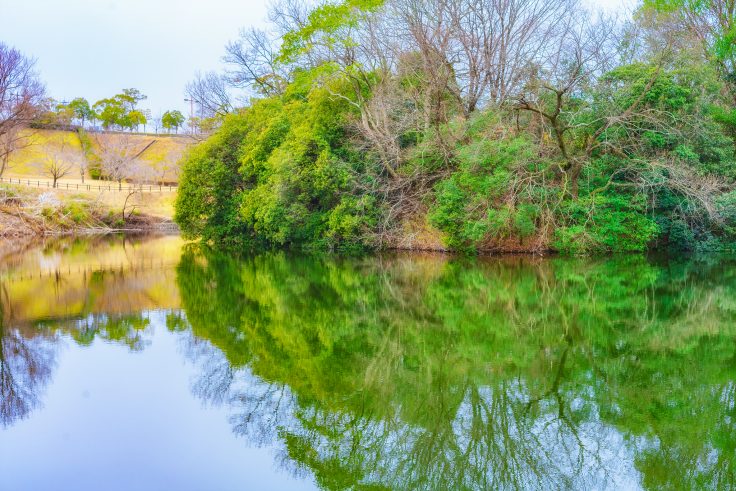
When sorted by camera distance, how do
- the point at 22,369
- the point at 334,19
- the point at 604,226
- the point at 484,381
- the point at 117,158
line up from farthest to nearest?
the point at 117,158 < the point at 334,19 < the point at 604,226 < the point at 22,369 < the point at 484,381

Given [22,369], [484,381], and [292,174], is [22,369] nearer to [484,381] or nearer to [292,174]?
[484,381]

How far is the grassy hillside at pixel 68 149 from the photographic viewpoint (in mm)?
62281

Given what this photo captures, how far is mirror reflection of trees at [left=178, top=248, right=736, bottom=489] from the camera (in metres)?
5.68

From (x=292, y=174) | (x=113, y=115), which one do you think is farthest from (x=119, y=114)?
(x=292, y=174)

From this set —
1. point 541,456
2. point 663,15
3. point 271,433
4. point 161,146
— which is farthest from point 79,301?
point 161,146

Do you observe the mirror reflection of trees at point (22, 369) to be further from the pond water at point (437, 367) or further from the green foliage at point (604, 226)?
the green foliage at point (604, 226)

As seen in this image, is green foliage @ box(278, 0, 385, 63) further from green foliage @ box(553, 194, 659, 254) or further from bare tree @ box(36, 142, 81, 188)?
bare tree @ box(36, 142, 81, 188)

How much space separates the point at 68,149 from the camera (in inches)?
2454

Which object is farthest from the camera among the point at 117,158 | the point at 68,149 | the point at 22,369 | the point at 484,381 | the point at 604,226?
the point at 68,149

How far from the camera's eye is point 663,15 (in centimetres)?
2997

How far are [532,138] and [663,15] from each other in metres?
13.0

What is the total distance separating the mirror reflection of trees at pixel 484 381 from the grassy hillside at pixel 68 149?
4947 centimetres

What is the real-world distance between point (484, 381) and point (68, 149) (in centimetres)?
6366

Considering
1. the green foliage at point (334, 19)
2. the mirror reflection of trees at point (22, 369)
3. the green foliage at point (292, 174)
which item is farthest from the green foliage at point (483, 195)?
the mirror reflection of trees at point (22, 369)
